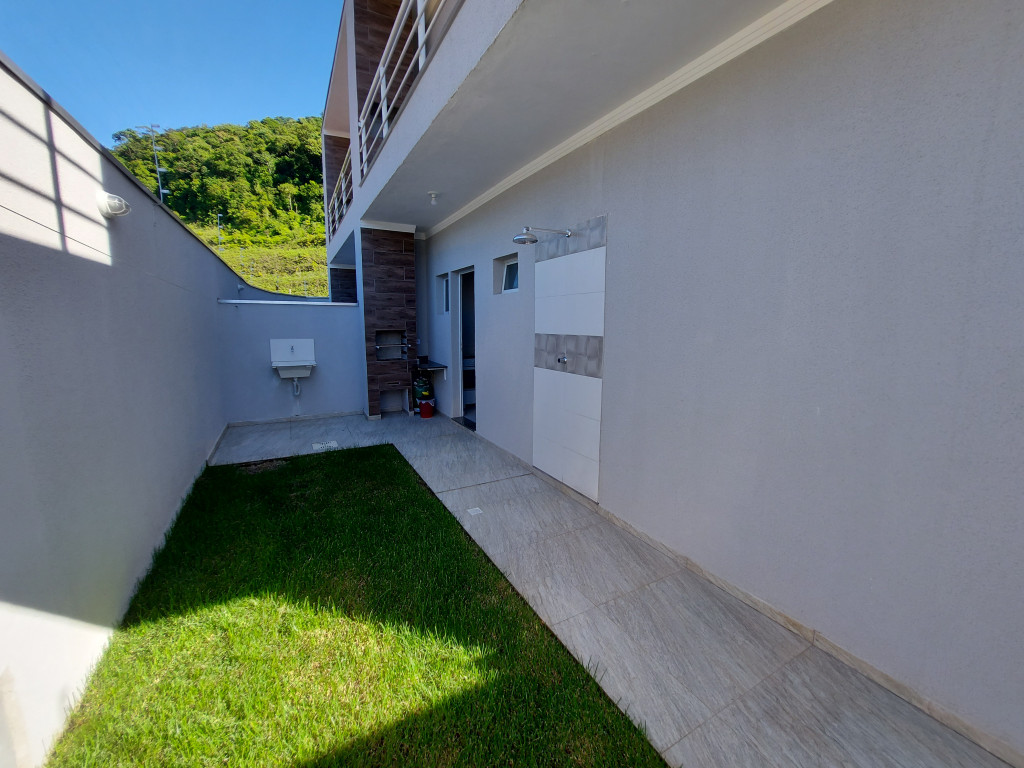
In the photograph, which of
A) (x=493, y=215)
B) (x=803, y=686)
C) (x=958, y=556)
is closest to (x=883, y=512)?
(x=958, y=556)

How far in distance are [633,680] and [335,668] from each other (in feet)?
4.47

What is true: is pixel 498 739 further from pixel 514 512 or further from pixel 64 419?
pixel 64 419

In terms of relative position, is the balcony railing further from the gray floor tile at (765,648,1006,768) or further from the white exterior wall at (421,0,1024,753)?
the gray floor tile at (765,648,1006,768)

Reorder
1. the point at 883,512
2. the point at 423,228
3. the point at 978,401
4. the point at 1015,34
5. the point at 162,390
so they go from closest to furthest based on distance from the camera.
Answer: the point at 1015,34
the point at 978,401
the point at 883,512
the point at 162,390
the point at 423,228

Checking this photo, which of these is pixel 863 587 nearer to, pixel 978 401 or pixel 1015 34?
pixel 978 401

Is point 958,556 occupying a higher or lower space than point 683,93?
lower

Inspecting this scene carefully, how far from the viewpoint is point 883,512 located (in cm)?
170

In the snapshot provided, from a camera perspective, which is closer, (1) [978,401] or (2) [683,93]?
(1) [978,401]

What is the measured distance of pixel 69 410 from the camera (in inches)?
69.5

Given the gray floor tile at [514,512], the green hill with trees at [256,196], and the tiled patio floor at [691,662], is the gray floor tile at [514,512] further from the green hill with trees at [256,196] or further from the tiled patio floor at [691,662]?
the green hill with trees at [256,196]

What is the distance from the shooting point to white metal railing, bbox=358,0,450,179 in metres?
3.38

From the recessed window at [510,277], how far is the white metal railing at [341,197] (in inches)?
154

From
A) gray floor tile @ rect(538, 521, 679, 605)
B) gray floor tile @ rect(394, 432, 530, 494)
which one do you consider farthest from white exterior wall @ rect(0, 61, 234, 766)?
gray floor tile @ rect(538, 521, 679, 605)

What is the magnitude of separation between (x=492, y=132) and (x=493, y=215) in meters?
1.50
